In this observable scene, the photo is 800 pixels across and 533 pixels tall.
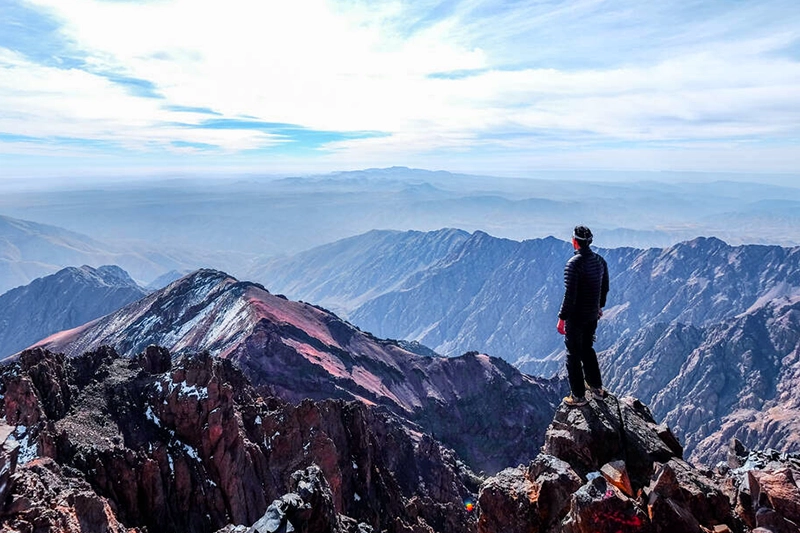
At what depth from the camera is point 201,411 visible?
1825 inches

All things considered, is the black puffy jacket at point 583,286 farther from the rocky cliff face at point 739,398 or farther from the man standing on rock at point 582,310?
the rocky cliff face at point 739,398

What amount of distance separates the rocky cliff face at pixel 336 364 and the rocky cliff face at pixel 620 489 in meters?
80.9

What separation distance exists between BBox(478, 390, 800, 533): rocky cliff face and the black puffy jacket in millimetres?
2583

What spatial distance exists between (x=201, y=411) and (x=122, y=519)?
11645 millimetres

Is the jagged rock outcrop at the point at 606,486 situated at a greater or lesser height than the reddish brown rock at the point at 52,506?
greater

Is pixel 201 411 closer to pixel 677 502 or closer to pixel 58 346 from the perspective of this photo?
pixel 677 502

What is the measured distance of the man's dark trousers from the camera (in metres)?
15.5

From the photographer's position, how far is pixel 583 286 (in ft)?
49.8

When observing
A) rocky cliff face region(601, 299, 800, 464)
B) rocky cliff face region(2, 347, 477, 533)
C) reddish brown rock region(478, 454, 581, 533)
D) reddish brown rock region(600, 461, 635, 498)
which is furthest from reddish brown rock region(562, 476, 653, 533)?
rocky cliff face region(601, 299, 800, 464)

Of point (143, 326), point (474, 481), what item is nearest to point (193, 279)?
point (143, 326)

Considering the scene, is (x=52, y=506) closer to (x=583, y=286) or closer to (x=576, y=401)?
(x=576, y=401)

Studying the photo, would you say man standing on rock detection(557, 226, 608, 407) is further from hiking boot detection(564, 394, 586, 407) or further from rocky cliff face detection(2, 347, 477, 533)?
rocky cliff face detection(2, 347, 477, 533)

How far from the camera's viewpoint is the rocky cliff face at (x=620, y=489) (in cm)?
1208

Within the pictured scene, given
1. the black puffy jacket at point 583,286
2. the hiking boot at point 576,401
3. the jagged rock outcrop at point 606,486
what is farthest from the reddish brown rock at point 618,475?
the black puffy jacket at point 583,286
